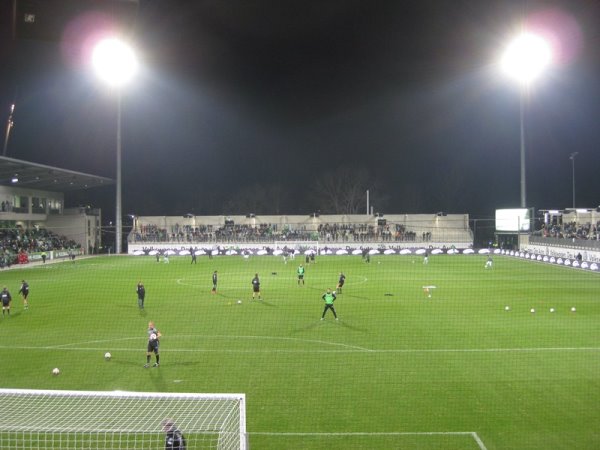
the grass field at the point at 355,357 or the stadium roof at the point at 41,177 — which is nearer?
the grass field at the point at 355,357

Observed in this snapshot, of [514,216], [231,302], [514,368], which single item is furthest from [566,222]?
[514,368]

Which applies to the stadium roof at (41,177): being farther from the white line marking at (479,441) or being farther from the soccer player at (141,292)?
the white line marking at (479,441)

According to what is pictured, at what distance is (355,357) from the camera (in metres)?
9.63

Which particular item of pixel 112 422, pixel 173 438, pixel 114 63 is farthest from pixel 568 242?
pixel 173 438

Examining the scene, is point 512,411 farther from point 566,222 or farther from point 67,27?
point 566,222

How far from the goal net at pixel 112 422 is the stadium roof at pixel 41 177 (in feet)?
74.9

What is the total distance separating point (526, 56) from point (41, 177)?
28786 mm

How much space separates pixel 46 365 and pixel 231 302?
301 inches

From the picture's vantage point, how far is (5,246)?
30766 millimetres

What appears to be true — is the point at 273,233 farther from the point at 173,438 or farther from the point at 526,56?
the point at 173,438

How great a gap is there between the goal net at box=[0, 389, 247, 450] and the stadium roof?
22.8 metres

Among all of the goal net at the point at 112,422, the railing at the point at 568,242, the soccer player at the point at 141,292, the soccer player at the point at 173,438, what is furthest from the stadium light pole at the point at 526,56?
the soccer player at the point at 173,438

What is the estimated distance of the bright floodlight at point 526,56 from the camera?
2456 centimetres

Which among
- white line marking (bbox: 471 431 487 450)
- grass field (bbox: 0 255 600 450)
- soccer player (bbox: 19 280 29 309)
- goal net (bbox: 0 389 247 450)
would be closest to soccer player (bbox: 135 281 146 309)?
grass field (bbox: 0 255 600 450)
